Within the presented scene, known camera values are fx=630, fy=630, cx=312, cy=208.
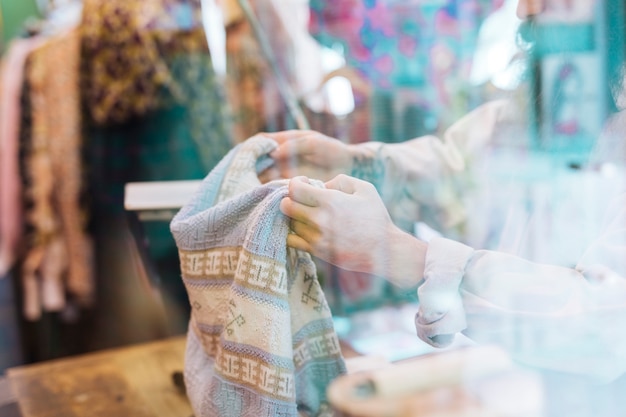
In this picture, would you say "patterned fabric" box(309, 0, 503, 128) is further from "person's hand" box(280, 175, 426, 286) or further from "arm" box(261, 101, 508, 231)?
"person's hand" box(280, 175, 426, 286)

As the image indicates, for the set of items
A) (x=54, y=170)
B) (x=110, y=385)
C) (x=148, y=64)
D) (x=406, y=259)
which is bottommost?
(x=110, y=385)

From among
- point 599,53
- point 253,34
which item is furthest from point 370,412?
point 253,34

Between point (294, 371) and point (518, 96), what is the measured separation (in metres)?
0.43

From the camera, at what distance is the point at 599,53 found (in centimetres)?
65

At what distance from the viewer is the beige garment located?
4.83 feet

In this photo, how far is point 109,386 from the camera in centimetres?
79

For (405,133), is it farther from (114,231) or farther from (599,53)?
(114,231)

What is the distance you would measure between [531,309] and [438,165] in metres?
0.42

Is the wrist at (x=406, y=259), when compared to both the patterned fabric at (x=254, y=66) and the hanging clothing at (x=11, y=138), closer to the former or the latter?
the patterned fabric at (x=254, y=66)

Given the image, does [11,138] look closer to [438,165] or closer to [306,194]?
[438,165]

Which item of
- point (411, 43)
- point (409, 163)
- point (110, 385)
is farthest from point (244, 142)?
point (411, 43)

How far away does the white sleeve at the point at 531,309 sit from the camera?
0.50 metres

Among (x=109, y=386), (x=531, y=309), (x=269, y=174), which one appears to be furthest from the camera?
(x=109, y=386)

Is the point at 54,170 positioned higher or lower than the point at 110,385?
higher
